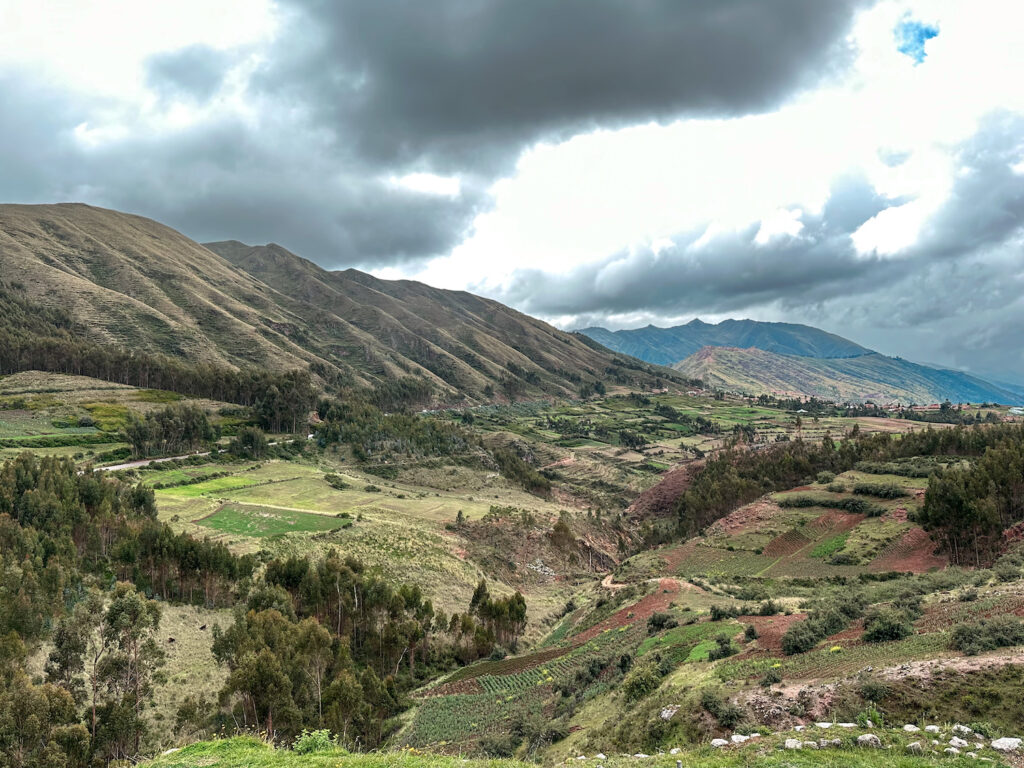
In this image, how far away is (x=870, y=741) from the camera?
17844 millimetres

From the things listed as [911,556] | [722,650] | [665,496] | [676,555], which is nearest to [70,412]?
[676,555]

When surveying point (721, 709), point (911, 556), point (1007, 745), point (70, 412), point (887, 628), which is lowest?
point (911, 556)

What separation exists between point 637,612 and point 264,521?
6139 centimetres

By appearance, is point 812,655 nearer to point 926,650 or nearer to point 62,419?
point 926,650

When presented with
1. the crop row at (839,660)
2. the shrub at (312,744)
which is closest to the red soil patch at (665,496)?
the crop row at (839,660)

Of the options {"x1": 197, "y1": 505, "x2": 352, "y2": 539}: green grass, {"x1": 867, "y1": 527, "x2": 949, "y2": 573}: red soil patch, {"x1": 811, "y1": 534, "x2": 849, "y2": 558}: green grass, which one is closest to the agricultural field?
{"x1": 197, "y1": 505, "x2": 352, "y2": 539}: green grass

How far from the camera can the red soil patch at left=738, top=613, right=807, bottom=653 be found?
31406 mm

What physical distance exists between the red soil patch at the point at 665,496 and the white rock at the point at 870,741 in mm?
120282

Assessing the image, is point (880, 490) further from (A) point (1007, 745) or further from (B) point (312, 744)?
(B) point (312, 744)

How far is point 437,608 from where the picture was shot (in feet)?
222

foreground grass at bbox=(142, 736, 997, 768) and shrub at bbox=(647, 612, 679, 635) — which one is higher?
foreground grass at bbox=(142, 736, 997, 768)

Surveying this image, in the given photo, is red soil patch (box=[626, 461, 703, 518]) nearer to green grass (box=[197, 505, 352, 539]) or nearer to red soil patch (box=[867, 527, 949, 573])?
red soil patch (box=[867, 527, 949, 573])

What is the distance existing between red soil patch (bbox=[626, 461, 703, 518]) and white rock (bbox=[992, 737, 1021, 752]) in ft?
397

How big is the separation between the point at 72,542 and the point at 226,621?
18.5m
